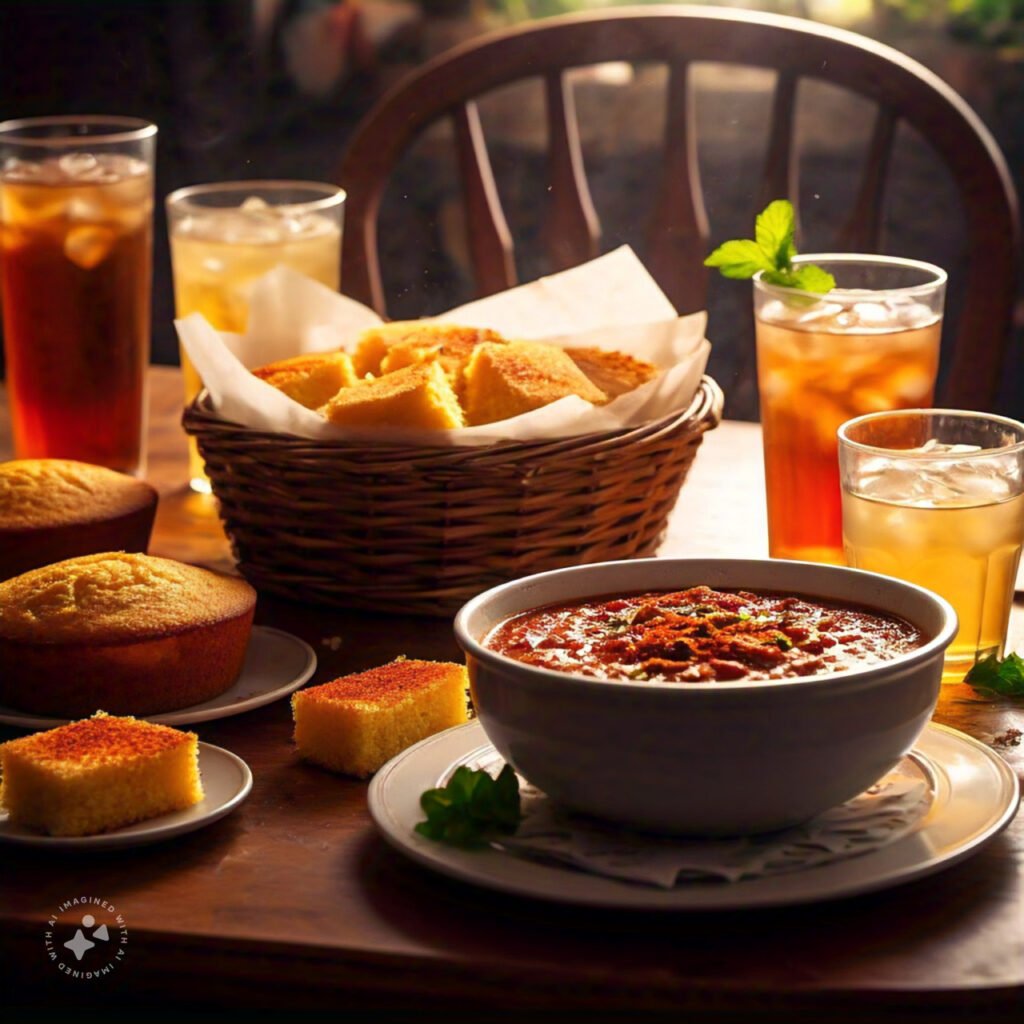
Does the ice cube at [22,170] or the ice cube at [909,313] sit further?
the ice cube at [22,170]

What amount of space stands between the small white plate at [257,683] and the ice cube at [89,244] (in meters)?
0.56

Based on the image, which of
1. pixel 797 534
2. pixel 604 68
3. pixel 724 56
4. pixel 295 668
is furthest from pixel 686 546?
pixel 604 68

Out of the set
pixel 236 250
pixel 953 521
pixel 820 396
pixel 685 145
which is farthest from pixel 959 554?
pixel 685 145

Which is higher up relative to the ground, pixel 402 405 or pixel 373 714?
pixel 402 405

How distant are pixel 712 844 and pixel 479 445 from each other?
1.72 ft

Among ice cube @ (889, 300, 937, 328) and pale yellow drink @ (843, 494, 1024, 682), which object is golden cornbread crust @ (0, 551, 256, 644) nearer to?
pale yellow drink @ (843, 494, 1024, 682)

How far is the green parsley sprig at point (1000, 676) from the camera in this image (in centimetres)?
118

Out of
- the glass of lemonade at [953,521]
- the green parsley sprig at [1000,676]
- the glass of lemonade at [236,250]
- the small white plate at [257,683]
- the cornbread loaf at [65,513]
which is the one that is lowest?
the small white plate at [257,683]

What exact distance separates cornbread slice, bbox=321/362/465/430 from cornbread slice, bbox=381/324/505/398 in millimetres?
72

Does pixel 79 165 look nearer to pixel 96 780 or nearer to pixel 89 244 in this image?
pixel 89 244

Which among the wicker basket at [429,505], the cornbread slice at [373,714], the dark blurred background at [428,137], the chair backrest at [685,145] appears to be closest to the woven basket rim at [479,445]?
the wicker basket at [429,505]

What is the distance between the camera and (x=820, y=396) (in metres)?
1.42

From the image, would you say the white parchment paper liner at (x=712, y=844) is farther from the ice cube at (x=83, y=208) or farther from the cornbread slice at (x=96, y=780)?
the ice cube at (x=83, y=208)

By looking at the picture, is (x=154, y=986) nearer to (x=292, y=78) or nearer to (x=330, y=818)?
(x=330, y=818)
